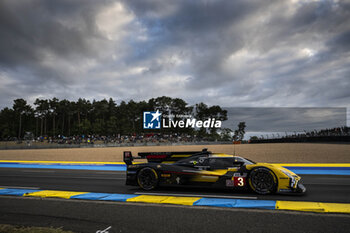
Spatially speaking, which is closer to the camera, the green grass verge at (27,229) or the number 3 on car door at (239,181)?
the green grass verge at (27,229)

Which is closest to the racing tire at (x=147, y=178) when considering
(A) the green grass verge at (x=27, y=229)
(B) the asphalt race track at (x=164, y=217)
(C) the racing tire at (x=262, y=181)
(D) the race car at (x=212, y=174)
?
(D) the race car at (x=212, y=174)

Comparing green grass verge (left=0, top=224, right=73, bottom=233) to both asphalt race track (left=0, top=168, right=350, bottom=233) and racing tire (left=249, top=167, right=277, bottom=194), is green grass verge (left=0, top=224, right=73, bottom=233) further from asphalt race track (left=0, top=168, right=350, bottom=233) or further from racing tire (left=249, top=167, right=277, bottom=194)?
racing tire (left=249, top=167, right=277, bottom=194)

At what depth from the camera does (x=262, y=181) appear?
722cm

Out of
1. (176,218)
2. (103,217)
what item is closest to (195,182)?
(176,218)

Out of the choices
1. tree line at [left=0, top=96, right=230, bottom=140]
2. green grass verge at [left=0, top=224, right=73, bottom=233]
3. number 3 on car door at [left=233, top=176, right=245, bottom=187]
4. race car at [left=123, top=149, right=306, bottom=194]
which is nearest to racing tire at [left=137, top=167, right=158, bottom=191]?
race car at [left=123, top=149, right=306, bottom=194]

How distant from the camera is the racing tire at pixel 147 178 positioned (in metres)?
8.27

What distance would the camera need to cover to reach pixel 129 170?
8648 millimetres

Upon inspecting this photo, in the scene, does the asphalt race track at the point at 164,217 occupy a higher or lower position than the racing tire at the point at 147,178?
lower

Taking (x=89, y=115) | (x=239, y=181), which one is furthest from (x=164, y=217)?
(x=89, y=115)

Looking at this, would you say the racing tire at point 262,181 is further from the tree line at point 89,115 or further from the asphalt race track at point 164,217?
the tree line at point 89,115

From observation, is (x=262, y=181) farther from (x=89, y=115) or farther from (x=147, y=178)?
(x=89, y=115)

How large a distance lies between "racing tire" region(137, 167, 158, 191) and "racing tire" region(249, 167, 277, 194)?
303cm

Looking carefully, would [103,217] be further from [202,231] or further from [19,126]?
[19,126]

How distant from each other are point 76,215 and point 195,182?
3.57m
